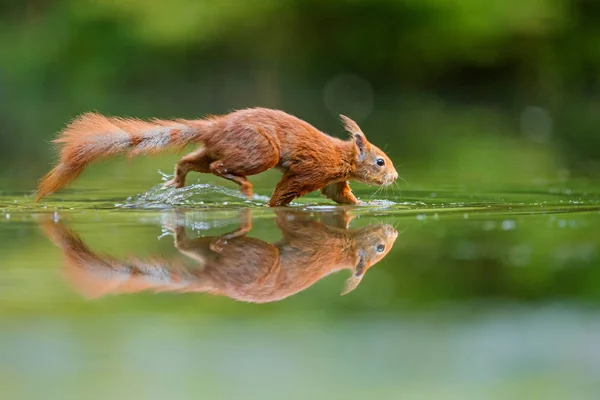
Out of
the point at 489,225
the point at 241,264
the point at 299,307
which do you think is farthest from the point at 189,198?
the point at 299,307

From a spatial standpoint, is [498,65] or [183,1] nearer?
[183,1]

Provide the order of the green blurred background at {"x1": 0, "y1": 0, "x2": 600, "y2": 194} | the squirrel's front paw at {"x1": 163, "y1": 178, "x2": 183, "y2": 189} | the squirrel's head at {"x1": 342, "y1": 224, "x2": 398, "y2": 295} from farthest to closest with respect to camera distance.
A: the green blurred background at {"x1": 0, "y1": 0, "x2": 600, "y2": 194} < the squirrel's front paw at {"x1": 163, "y1": 178, "x2": 183, "y2": 189} < the squirrel's head at {"x1": 342, "y1": 224, "x2": 398, "y2": 295}

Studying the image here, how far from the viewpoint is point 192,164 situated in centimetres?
596

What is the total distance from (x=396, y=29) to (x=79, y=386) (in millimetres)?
19926

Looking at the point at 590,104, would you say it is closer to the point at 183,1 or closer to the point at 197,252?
the point at 183,1

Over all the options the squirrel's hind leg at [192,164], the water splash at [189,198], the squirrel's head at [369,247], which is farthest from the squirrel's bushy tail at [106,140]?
the squirrel's head at [369,247]

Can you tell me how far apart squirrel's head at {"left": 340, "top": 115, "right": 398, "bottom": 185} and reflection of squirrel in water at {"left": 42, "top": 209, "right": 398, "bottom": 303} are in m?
1.60

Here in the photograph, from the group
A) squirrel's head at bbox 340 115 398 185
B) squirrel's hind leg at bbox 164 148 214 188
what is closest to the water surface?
squirrel's hind leg at bbox 164 148 214 188

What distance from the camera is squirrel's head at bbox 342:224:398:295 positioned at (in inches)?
137

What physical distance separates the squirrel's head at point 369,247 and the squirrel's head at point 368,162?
1457mm

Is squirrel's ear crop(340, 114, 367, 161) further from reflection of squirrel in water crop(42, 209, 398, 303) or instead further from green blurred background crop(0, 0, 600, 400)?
reflection of squirrel in water crop(42, 209, 398, 303)

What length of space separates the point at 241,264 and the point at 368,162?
2.67 meters

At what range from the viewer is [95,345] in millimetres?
2592

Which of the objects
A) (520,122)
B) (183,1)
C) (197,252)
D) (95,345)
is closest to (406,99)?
(183,1)
